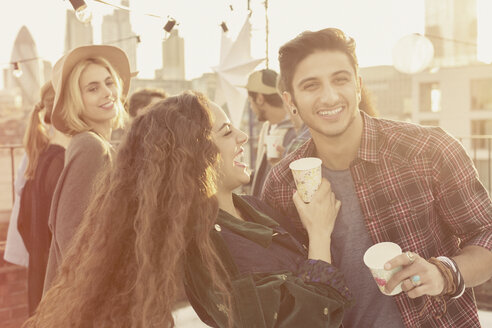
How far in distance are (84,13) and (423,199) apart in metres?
3.84

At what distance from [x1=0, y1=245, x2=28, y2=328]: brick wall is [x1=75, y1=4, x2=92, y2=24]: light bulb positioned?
2.35 metres

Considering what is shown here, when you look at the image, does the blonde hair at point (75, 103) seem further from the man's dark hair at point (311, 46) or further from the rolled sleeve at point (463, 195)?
the rolled sleeve at point (463, 195)

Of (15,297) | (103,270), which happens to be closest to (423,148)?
(103,270)

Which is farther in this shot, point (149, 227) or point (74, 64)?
point (74, 64)

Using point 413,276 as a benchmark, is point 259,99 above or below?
above

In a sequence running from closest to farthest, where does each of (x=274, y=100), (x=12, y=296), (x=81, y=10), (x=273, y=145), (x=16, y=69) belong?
(x=273, y=145)
(x=81, y=10)
(x=12, y=296)
(x=274, y=100)
(x=16, y=69)

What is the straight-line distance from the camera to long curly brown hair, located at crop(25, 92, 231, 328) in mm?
1717

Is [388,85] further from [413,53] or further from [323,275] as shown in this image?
[323,275]

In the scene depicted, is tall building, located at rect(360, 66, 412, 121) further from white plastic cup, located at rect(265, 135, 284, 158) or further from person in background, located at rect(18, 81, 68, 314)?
person in background, located at rect(18, 81, 68, 314)

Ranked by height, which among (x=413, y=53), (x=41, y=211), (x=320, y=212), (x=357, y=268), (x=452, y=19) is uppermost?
(x=452, y=19)

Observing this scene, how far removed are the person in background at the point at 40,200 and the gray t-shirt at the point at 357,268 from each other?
4.99 feet

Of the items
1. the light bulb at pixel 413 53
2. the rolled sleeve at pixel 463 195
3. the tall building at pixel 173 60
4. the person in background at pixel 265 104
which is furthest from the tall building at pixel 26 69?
the tall building at pixel 173 60

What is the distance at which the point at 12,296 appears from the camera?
5031 millimetres

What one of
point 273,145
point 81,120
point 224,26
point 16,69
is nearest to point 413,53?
point 224,26
